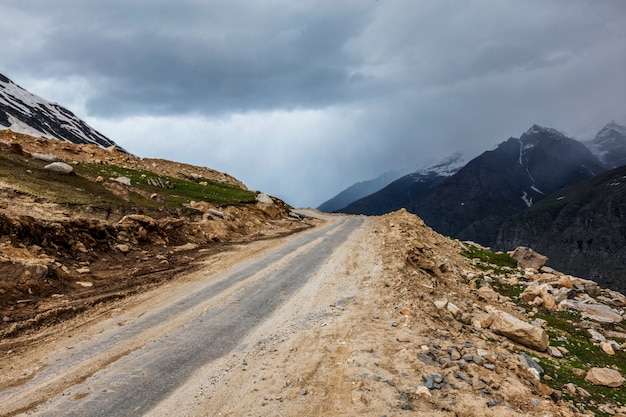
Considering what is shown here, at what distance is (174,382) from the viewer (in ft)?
26.2

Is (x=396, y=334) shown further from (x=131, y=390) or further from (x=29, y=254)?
(x=29, y=254)

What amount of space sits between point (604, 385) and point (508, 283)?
43.3ft

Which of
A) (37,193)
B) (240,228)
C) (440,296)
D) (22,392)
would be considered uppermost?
(37,193)

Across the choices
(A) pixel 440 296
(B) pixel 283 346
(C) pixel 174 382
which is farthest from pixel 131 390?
(A) pixel 440 296

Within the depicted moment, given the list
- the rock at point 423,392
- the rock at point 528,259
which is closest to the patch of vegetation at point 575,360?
the rock at point 423,392

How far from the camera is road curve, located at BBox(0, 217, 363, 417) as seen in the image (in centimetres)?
721

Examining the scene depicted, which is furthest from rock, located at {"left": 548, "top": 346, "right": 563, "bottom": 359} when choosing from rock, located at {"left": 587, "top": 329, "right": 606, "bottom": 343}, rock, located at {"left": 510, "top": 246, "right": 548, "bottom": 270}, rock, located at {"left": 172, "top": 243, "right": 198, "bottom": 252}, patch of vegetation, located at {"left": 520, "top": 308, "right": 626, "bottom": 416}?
rock, located at {"left": 510, "top": 246, "right": 548, "bottom": 270}

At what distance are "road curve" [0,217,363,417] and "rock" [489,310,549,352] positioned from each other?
767 cm

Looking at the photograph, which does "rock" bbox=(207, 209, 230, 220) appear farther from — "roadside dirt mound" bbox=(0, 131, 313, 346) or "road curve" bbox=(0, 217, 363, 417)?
"road curve" bbox=(0, 217, 363, 417)

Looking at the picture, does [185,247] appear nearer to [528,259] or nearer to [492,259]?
[492,259]

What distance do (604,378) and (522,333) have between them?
223 cm

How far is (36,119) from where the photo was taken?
153750 mm

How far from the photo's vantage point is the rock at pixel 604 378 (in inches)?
404

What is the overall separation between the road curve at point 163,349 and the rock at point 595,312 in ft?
47.1
